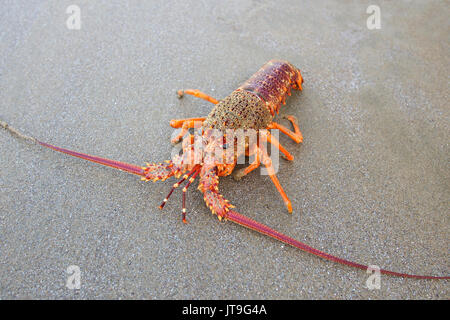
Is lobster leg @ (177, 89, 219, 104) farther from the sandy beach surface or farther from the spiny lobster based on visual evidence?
the sandy beach surface

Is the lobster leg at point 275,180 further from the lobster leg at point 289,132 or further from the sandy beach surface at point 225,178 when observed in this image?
the lobster leg at point 289,132

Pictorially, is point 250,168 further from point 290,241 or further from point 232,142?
point 290,241

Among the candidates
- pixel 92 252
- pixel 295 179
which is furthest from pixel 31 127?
pixel 295 179

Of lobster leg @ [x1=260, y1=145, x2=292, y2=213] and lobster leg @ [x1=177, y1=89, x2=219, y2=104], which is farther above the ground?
lobster leg @ [x1=177, y1=89, x2=219, y2=104]

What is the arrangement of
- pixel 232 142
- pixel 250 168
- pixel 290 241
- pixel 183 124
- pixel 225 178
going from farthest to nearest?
1. pixel 183 124
2. pixel 225 178
3. pixel 250 168
4. pixel 232 142
5. pixel 290 241

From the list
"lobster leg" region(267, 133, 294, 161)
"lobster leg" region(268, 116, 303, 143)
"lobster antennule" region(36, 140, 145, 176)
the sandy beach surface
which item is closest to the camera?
the sandy beach surface

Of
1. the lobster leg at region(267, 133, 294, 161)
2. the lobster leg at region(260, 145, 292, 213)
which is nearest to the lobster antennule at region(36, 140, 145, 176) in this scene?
the lobster leg at region(260, 145, 292, 213)

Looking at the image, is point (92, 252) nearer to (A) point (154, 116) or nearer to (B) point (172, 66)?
(A) point (154, 116)

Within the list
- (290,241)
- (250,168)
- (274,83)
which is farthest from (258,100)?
(290,241)
